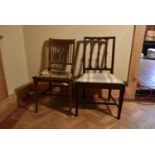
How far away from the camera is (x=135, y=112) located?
5.53ft

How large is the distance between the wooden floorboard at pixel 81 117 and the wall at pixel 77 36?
460mm

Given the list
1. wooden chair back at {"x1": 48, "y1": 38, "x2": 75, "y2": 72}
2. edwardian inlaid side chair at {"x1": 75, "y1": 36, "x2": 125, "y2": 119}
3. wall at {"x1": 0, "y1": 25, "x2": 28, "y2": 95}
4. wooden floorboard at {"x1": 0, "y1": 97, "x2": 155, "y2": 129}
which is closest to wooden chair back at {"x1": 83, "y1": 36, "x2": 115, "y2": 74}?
edwardian inlaid side chair at {"x1": 75, "y1": 36, "x2": 125, "y2": 119}

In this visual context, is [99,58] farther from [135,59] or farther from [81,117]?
[81,117]

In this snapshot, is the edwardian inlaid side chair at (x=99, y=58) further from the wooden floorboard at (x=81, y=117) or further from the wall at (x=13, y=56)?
the wall at (x=13, y=56)

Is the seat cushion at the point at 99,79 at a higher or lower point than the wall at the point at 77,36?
lower

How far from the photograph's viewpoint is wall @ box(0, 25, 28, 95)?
157 cm

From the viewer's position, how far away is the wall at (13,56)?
5.16 feet

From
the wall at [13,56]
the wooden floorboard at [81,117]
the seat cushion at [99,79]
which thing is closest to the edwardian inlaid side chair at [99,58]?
the seat cushion at [99,79]

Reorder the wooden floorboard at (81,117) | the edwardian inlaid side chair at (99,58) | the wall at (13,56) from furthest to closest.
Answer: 1. the edwardian inlaid side chair at (99,58)
2. the wall at (13,56)
3. the wooden floorboard at (81,117)

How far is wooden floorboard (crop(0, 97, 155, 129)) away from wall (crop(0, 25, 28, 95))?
0.32m

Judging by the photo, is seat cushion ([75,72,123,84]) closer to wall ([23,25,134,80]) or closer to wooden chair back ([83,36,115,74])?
wooden chair back ([83,36,115,74])

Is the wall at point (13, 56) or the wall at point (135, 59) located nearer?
the wall at point (13, 56)

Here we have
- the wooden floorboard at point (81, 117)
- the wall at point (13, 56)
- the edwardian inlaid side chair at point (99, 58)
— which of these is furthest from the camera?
the edwardian inlaid side chair at point (99, 58)

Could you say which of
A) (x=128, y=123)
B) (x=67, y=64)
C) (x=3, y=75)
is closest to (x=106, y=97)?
(x=128, y=123)
